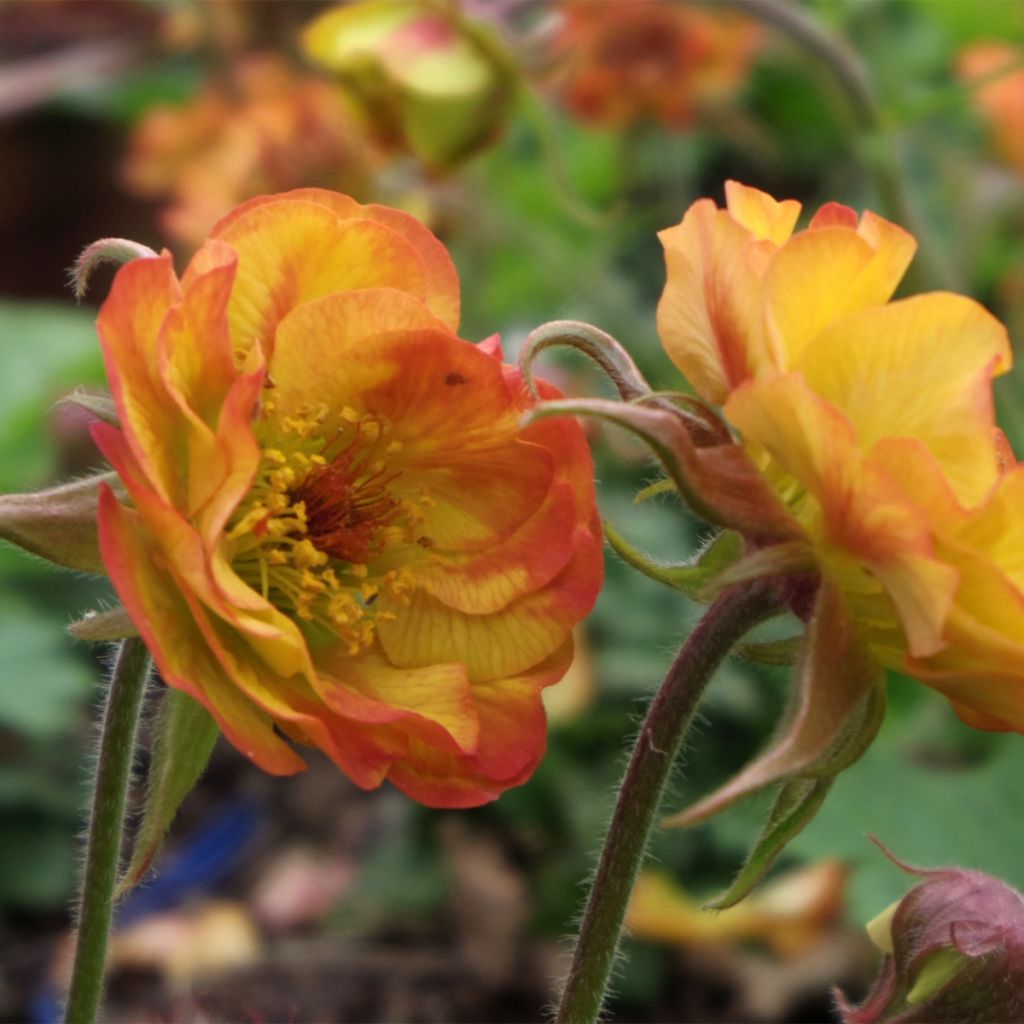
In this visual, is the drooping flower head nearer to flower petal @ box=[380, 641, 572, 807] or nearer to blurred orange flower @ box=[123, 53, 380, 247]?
flower petal @ box=[380, 641, 572, 807]

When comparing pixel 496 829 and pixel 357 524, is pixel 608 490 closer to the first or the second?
pixel 496 829

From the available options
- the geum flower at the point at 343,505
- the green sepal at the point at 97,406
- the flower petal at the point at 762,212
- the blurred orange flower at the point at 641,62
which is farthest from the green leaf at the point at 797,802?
the blurred orange flower at the point at 641,62

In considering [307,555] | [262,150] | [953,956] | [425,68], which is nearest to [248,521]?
[307,555]

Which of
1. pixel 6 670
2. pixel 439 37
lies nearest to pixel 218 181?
pixel 439 37

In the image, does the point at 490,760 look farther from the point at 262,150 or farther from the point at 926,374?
the point at 262,150

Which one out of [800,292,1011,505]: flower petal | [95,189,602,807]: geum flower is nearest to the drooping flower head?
[800,292,1011,505]: flower petal
